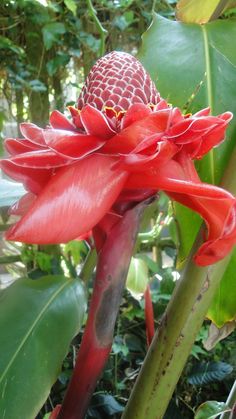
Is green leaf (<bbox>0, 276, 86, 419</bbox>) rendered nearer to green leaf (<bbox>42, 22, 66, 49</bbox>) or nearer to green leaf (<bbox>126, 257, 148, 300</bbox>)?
green leaf (<bbox>126, 257, 148, 300</bbox>)

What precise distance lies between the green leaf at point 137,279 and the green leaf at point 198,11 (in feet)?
1.88

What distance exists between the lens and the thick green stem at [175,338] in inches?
12.1

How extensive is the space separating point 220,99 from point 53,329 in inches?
8.8

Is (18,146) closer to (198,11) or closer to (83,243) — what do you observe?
(198,11)

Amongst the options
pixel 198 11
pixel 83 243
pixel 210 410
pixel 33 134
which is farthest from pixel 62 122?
pixel 83 243

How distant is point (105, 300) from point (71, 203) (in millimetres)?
72

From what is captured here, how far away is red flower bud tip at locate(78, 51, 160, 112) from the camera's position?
0.85 feet

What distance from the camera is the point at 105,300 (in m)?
0.25

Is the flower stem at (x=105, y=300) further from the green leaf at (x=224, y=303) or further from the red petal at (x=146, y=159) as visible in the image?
the green leaf at (x=224, y=303)

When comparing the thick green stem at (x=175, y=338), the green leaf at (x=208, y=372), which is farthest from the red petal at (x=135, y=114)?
the green leaf at (x=208, y=372)

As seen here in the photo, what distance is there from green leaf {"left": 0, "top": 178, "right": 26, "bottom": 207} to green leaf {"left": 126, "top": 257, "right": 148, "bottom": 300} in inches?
Result: 21.3

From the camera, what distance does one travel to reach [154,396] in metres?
0.31

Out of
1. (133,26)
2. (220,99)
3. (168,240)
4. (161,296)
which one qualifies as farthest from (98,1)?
(220,99)

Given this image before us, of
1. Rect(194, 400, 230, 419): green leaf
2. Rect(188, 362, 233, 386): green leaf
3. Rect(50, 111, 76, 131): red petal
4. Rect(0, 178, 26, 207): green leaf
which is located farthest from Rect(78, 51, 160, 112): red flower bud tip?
Rect(188, 362, 233, 386): green leaf
